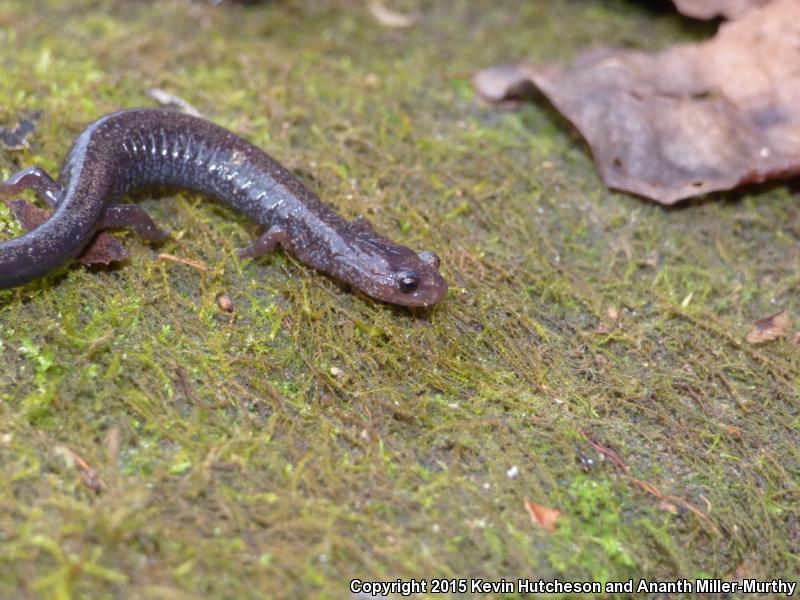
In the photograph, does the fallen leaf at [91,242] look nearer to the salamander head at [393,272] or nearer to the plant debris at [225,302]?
the plant debris at [225,302]

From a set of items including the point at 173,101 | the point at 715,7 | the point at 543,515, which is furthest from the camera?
the point at 715,7

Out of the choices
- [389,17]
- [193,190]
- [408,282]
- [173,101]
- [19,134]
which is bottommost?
[408,282]

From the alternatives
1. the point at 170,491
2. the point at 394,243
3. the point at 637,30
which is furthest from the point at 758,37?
the point at 170,491

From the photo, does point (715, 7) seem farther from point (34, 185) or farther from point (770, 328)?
point (34, 185)

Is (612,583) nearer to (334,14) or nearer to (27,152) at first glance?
(27,152)

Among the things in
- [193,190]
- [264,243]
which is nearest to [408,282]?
[264,243]

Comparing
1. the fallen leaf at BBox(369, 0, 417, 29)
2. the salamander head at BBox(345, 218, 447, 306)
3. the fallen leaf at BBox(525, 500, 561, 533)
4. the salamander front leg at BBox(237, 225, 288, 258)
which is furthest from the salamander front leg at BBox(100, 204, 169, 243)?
the fallen leaf at BBox(369, 0, 417, 29)
